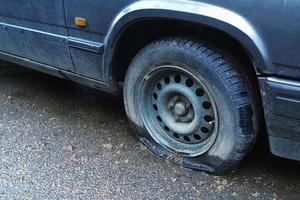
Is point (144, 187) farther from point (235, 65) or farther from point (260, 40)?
point (260, 40)

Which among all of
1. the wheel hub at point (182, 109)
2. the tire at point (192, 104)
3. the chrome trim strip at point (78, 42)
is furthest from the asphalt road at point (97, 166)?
the chrome trim strip at point (78, 42)

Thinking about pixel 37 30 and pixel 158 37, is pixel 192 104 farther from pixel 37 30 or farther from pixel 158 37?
pixel 37 30

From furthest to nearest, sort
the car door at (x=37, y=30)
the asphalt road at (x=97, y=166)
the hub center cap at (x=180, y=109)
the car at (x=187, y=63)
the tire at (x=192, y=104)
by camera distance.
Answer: the car door at (x=37, y=30) < the hub center cap at (x=180, y=109) < the asphalt road at (x=97, y=166) < the tire at (x=192, y=104) < the car at (x=187, y=63)

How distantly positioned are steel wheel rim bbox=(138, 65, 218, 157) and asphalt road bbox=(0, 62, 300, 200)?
18 centimetres

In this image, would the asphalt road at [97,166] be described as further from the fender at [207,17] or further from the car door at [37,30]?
the fender at [207,17]

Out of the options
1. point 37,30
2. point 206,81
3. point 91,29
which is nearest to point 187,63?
point 206,81

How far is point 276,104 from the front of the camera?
97.9 inches

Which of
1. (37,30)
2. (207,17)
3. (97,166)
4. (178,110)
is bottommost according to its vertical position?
(97,166)

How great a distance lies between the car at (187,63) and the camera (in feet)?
7.91

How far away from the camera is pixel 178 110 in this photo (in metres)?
3.07

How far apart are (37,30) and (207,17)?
1.49 meters

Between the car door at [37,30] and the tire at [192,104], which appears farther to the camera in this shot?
the car door at [37,30]

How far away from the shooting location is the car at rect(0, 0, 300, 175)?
7.91ft

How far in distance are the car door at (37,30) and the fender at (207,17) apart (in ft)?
2.04
